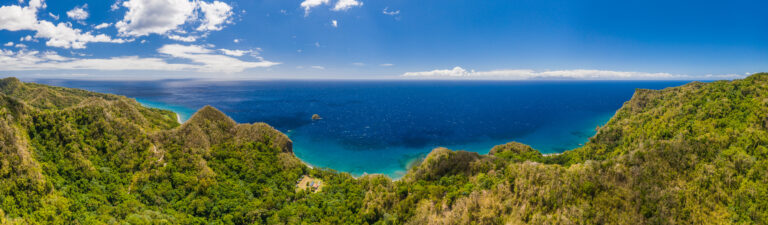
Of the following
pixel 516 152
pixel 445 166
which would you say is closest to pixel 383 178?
pixel 445 166

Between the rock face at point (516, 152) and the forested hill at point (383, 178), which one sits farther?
the rock face at point (516, 152)

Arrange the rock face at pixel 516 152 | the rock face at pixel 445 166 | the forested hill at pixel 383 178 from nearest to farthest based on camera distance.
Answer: the forested hill at pixel 383 178
the rock face at pixel 445 166
the rock face at pixel 516 152

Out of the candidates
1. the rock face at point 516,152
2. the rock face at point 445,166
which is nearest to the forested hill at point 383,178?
the rock face at point 445,166

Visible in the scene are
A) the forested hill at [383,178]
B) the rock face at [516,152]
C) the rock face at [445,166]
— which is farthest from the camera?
the rock face at [516,152]

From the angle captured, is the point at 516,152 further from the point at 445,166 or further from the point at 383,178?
the point at 383,178

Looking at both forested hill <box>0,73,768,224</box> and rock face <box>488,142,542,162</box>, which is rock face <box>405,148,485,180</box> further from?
rock face <box>488,142,542,162</box>

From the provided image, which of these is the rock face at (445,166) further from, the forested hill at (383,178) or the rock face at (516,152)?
the rock face at (516,152)

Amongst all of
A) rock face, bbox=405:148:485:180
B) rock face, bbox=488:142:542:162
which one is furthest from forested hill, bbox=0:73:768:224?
rock face, bbox=488:142:542:162

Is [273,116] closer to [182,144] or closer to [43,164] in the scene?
[182,144]

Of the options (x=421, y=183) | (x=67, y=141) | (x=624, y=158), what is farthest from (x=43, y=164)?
(x=624, y=158)
